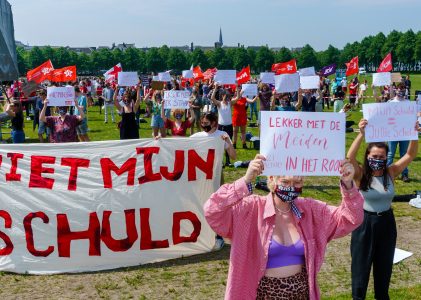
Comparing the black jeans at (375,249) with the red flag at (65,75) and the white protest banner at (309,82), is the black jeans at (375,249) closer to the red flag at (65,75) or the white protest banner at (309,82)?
the white protest banner at (309,82)

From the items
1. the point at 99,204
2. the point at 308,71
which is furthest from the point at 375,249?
the point at 308,71

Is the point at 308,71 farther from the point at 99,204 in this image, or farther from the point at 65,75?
the point at 99,204

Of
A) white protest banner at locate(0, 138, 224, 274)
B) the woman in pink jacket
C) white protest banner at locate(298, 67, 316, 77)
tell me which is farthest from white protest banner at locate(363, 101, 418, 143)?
white protest banner at locate(298, 67, 316, 77)

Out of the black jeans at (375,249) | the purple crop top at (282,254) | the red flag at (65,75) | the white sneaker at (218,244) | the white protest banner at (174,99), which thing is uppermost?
the red flag at (65,75)

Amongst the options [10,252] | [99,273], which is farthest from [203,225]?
[10,252]

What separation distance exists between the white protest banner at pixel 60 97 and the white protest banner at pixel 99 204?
462 cm

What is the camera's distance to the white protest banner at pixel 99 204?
245 inches

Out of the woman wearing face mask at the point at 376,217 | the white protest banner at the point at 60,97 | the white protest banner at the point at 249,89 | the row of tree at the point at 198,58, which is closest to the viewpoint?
the woman wearing face mask at the point at 376,217

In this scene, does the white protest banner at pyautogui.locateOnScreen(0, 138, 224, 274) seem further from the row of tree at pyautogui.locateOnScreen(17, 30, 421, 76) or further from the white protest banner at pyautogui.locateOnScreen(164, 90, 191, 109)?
the row of tree at pyautogui.locateOnScreen(17, 30, 421, 76)

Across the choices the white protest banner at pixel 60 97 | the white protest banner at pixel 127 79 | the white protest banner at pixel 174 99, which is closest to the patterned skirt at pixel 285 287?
the white protest banner at pixel 60 97

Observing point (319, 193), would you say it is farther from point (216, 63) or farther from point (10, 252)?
point (216, 63)

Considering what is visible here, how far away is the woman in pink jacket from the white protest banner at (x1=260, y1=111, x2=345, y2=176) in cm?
9

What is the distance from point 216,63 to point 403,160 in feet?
393

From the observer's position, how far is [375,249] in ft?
15.4
